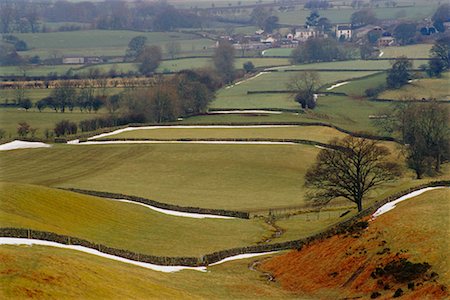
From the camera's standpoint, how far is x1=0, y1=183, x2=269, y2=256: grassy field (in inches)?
2089

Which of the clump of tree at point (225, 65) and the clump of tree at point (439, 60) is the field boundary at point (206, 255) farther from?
the clump of tree at point (225, 65)

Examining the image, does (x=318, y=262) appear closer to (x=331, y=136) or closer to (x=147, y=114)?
(x=331, y=136)

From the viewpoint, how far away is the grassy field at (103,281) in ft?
109

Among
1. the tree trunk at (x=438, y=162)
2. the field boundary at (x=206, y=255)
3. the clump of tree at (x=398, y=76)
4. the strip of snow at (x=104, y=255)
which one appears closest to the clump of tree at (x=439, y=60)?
the clump of tree at (x=398, y=76)

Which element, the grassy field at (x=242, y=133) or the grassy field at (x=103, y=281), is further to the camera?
the grassy field at (x=242, y=133)

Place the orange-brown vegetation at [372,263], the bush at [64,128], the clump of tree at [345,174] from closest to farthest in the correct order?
the orange-brown vegetation at [372,263] → the clump of tree at [345,174] → the bush at [64,128]

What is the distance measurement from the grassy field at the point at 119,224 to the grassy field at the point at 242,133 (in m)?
39.3

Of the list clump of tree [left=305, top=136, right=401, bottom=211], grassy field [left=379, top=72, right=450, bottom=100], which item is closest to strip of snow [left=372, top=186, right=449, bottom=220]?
clump of tree [left=305, top=136, right=401, bottom=211]

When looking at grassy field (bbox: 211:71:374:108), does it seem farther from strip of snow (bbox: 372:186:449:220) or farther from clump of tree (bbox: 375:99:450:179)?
strip of snow (bbox: 372:186:449:220)

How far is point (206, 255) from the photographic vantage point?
2061 inches

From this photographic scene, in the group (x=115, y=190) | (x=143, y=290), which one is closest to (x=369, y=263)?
(x=143, y=290)

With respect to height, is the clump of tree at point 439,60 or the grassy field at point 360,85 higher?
the clump of tree at point 439,60

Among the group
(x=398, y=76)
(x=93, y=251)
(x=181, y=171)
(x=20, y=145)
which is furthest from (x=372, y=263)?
(x=398, y=76)

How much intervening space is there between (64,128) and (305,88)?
46360mm
